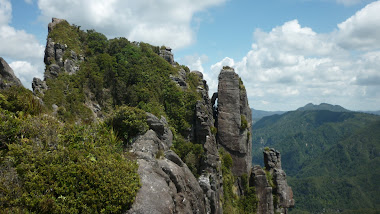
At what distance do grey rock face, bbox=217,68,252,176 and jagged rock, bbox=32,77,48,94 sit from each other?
92.3ft

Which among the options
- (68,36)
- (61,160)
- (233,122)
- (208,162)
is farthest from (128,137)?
(68,36)

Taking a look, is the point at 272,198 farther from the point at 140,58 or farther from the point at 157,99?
the point at 140,58

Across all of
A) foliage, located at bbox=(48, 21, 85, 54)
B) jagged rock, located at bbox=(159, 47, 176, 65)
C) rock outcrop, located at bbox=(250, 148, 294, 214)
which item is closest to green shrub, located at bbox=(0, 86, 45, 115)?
foliage, located at bbox=(48, 21, 85, 54)

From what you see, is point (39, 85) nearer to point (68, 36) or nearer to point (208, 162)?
point (68, 36)

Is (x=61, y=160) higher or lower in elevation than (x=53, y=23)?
lower

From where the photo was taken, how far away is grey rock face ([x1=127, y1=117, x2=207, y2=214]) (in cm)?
1201

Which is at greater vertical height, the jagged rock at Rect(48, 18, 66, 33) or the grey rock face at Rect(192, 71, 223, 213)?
the jagged rock at Rect(48, 18, 66, 33)

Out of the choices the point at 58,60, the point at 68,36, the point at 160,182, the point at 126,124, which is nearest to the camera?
the point at 160,182

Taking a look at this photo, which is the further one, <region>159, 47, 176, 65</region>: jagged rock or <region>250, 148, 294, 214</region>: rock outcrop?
<region>159, 47, 176, 65</region>: jagged rock

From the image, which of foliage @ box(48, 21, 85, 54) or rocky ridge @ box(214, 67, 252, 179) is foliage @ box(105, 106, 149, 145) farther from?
rocky ridge @ box(214, 67, 252, 179)

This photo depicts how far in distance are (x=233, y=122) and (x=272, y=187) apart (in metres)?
15.6

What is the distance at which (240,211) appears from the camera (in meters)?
39.3

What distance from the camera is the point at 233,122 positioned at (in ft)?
144

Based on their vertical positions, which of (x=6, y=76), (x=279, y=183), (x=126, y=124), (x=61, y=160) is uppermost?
(x=6, y=76)
